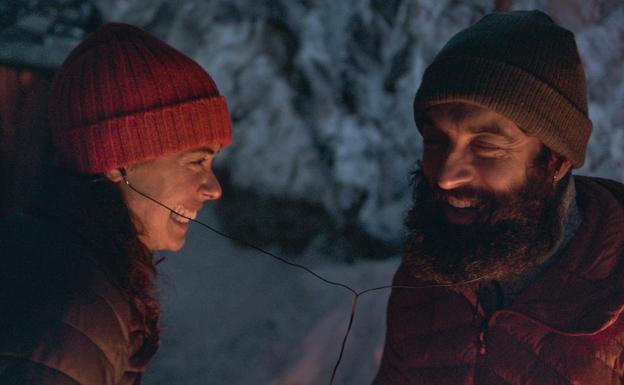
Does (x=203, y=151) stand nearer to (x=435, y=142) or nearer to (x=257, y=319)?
(x=435, y=142)

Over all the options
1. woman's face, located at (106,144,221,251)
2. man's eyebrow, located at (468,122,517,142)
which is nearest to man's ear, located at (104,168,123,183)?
woman's face, located at (106,144,221,251)

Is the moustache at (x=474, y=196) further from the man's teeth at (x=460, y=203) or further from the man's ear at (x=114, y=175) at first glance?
the man's ear at (x=114, y=175)

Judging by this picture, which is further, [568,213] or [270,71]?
[270,71]

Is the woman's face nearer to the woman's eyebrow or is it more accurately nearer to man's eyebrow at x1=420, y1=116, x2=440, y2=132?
the woman's eyebrow

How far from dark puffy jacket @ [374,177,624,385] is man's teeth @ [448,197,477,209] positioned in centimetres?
33

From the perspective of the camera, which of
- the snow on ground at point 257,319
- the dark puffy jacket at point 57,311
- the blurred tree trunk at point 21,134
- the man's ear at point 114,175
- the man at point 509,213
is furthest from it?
the snow on ground at point 257,319

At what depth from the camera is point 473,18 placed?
194 inches

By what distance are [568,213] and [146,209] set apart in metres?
1.58

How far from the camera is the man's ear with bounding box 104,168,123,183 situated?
2.15 meters

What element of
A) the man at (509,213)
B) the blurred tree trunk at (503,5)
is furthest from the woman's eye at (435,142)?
the blurred tree trunk at (503,5)

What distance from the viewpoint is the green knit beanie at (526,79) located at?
2129 millimetres

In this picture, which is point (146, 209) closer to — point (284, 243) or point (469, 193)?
point (469, 193)

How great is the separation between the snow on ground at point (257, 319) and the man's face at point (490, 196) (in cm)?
195

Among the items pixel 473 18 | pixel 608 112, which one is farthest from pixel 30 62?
pixel 608 112
